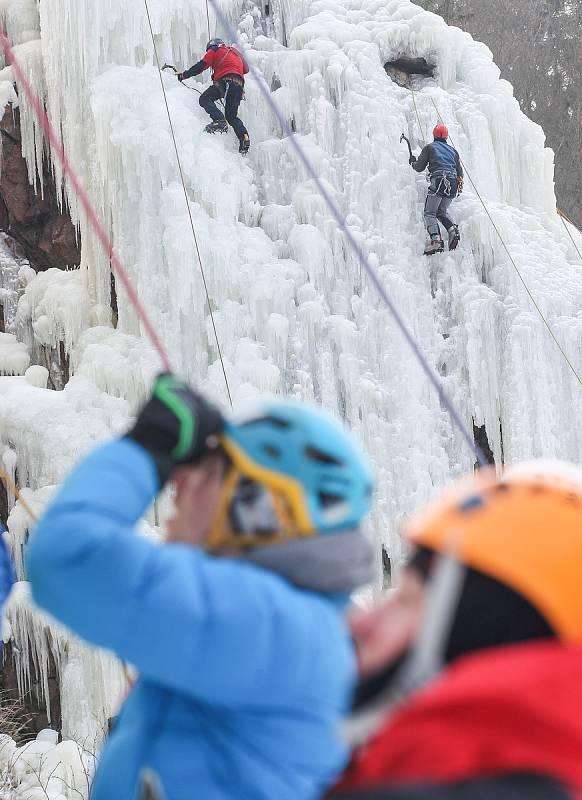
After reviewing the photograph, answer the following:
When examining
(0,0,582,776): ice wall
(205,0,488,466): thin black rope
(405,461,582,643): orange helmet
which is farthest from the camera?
(0,0,582,776): ice wall

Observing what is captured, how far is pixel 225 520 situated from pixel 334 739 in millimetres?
256

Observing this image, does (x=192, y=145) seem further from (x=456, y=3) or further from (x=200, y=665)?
(x=456, y=3)

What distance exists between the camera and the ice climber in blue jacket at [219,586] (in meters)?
0.73

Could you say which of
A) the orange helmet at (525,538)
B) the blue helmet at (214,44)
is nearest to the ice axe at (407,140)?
the blue helmet at (214,44)

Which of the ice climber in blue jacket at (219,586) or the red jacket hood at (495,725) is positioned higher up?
the red jacket hood at (495,725)

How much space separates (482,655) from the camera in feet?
1.90

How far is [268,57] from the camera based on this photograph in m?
5.68

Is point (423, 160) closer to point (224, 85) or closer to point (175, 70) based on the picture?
point (224, 85)

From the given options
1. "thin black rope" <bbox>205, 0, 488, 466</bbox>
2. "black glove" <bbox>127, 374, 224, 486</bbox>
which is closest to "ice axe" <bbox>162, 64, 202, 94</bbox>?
→ "thin black rope" <bbox>205, 0, 488, 466</bbox>

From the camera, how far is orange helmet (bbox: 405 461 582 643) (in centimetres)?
59

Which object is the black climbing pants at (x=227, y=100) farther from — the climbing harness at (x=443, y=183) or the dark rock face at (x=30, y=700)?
the dark rock face at (x=30, y=700)

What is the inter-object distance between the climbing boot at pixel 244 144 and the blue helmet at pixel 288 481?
15.7 ft

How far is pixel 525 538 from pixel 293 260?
4.64 m

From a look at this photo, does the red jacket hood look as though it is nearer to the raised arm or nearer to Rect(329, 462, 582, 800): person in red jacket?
Rect(329, 462, 582, 800): person in red jacket
